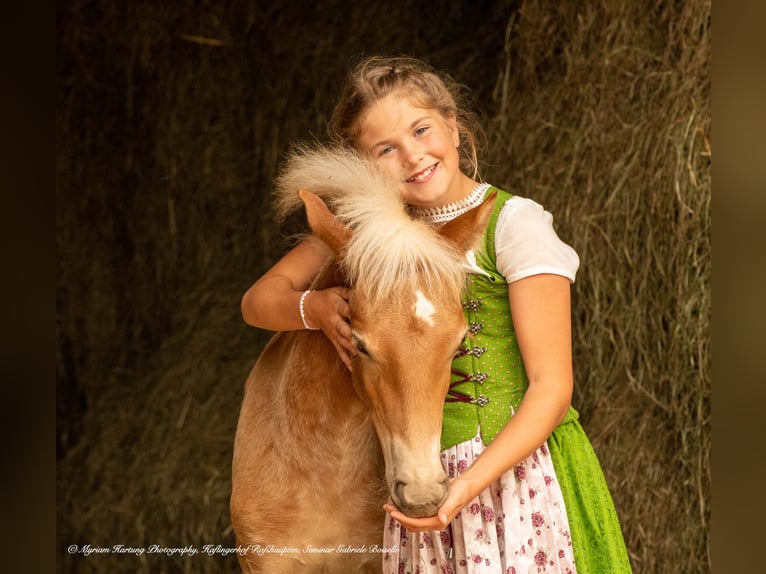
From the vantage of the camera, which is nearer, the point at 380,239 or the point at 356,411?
the point at 380,239

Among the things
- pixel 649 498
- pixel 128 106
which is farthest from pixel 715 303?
pixel 128 106

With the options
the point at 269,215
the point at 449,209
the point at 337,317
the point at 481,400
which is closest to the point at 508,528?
the point at 481,400

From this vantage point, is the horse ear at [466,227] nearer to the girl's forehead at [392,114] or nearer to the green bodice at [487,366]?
the green bodice at [487,366]

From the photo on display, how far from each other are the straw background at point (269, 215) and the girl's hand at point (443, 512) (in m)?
1.26

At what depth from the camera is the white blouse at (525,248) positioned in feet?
4.10

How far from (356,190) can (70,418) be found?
1.25m

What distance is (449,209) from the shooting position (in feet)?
4.57

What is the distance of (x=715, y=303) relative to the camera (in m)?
1.39

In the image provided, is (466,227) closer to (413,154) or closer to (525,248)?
(525,248)

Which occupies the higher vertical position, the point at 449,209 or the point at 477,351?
the point at 449,209

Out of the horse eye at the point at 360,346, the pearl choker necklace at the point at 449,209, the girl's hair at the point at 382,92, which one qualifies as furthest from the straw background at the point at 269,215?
the horse eye at the point at 360,346

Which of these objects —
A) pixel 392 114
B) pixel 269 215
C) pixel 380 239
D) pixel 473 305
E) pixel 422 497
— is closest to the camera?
pixel 422 497

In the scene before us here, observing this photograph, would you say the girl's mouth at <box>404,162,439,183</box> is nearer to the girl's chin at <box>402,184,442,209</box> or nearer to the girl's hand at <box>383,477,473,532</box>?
the girl's chin at <box>402,184,442,209</box>

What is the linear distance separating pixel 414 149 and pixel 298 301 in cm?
32
